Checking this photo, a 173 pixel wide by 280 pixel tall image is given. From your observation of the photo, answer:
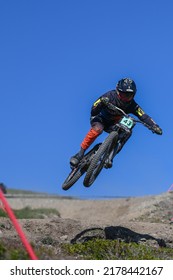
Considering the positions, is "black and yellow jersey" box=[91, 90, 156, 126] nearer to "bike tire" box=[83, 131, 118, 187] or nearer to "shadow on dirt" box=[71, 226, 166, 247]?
"bike tire" box=[83, 131, 118, 187]

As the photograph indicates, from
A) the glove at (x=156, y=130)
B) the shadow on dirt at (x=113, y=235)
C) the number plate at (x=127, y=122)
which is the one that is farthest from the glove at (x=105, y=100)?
the shadow on dirt at (x=113, y=235)

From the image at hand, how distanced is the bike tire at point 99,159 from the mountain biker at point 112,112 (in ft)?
0.56

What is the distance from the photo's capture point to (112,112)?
14.9 meters

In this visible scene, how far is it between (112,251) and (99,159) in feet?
Result: 5.97

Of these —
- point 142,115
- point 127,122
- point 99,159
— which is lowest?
point 99,159

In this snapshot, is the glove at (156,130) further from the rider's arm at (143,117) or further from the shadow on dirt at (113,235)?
the shadow on dirt at (113,235)

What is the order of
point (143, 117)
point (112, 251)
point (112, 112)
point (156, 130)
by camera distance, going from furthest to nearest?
point (143, 117)
point (156, 130)
point (112, 112)
point (112, 251)

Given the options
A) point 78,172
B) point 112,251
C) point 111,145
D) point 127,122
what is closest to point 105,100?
point 127,122

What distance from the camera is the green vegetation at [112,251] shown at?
13633 mm

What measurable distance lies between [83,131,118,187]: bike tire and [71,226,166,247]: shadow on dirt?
2.11m

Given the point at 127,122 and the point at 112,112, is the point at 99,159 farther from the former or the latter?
the point at 112,112

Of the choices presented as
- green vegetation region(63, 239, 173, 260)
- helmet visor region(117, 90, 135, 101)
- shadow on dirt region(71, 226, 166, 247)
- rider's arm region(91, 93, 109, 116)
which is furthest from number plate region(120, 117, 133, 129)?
shadow on dirt region(71, 226, 166, 247)
